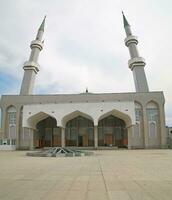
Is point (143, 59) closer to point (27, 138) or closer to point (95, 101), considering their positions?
point (95, 101)

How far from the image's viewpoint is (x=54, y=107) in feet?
114

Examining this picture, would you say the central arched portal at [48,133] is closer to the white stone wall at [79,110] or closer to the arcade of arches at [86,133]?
the arcade of arches at [86,133]

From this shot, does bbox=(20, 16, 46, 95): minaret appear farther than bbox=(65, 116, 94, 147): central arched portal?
Yes

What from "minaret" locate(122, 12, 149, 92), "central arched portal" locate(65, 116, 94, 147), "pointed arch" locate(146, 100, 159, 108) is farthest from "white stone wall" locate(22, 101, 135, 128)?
"minaret" locate(122, 12, 149, 92)

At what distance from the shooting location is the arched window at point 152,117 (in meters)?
36.5

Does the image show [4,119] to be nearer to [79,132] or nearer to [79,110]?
[79,132]

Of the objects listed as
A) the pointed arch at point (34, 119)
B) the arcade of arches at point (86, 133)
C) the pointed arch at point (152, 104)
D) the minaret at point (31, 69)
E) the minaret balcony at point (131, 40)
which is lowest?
the arcade of arches at point (86, 133)

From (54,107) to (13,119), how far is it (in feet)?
24.0

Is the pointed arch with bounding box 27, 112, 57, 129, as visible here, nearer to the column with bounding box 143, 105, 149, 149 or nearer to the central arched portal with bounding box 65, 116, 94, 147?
the central arched portal with bounding box 65, 116, 94, 147

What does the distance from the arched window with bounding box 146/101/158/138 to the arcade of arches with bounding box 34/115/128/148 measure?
4.05 metres

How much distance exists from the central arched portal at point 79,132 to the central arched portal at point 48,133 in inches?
61.7

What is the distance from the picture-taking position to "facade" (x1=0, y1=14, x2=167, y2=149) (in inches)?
1348

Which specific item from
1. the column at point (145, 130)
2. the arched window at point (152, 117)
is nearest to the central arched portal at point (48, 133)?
the column at point (145, 130)

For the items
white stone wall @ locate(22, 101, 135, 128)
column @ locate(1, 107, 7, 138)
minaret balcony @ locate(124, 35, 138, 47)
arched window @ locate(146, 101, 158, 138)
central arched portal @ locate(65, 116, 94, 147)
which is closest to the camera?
white stone wall @ locate(22, 101, 135, 128)
